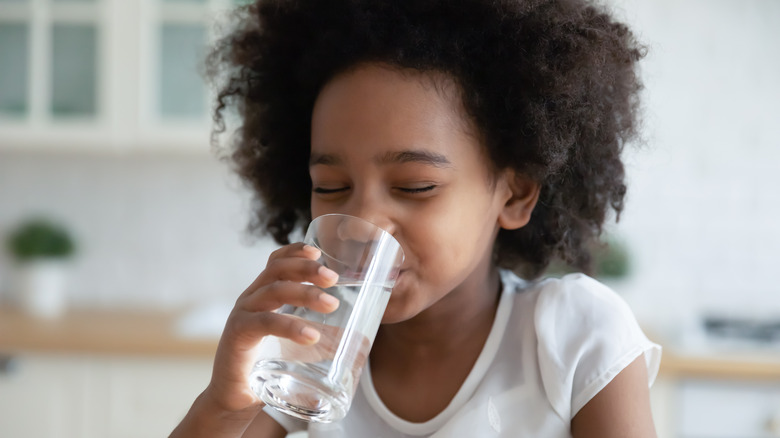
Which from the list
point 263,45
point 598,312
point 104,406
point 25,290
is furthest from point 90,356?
point 598,312

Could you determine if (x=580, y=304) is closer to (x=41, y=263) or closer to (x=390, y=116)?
(x=390, y=116)

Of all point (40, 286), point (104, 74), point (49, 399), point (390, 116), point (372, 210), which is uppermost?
point (104, 74)

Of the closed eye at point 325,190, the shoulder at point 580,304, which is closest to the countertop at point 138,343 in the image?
the shoulder at point 580,304

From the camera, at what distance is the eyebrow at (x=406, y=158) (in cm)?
89

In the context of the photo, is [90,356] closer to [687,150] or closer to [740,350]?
[740,350]

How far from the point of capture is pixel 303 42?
110 cm

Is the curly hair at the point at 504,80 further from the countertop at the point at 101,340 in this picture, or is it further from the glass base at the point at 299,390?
the countertop at the point at 101,340

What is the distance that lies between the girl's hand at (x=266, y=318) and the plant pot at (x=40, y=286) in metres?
1.90

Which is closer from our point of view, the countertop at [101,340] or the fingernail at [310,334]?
the fingernail at [310,334]

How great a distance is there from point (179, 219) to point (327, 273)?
211 centimetres

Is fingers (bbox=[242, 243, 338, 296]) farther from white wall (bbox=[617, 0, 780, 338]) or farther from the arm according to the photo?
white wall (bbox=[617, 0, 780, 338])

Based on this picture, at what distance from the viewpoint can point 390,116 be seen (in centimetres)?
91

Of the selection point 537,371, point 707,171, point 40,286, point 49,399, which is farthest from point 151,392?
point 707,171

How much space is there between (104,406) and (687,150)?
1892mm
